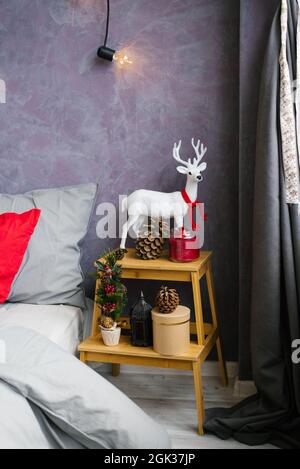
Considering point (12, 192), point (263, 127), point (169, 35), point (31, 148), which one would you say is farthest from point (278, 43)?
point (12, 192)

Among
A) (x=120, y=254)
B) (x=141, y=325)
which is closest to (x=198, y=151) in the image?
(x=120, y=254)

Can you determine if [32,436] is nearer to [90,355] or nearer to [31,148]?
[90,355]

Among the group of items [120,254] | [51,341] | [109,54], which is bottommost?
[51,341]

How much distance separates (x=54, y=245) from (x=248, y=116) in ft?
3.51

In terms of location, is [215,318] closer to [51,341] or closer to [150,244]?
[150,244]

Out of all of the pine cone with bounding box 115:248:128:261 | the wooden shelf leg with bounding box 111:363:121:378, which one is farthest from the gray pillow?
the wooden shelf leg with bounding box 111:363:121:378

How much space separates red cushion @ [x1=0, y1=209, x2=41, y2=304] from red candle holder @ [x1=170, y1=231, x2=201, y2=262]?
2.23ft

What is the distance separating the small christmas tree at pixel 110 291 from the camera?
2.32 meters

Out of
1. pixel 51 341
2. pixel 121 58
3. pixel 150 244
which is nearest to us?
pixel 51 341

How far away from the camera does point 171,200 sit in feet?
8.14

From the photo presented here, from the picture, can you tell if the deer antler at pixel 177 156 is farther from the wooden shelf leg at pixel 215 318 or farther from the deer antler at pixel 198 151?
the wooden shelf leg at pixel 215 318

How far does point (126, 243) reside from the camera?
2787 mm

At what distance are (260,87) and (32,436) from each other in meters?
1.60

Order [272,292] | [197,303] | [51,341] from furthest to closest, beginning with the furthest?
1. [197,303]
2. [272,292]
3. [51,341]
